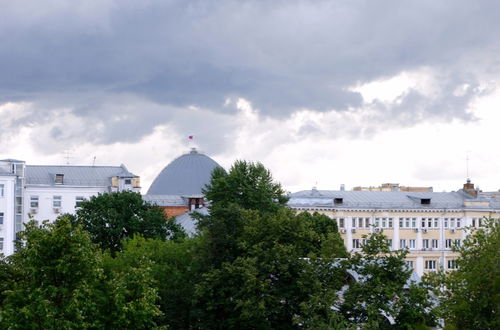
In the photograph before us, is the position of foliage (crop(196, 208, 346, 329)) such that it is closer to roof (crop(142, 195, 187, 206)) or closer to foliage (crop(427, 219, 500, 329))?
foliage (crop(427, 219, 500, 329))

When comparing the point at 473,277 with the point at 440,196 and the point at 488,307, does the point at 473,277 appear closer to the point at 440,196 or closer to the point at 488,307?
the point at 488,307

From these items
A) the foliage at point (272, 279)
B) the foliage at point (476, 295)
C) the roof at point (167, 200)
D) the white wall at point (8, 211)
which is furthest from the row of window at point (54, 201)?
the foliage at point (476, 295)

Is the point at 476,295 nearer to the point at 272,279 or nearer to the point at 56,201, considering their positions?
the point at 272,279

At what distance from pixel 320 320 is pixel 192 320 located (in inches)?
454

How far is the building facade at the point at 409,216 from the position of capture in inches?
4798

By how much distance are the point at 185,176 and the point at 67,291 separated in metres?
106

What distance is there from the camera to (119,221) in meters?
89.4

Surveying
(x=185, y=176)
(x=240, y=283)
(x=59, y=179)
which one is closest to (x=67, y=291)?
(x=240, y=283)

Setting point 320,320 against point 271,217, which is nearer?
point 320,320

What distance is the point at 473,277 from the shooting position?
1804 inches

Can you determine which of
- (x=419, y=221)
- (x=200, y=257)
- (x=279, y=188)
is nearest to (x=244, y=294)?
(x=200, y=257)

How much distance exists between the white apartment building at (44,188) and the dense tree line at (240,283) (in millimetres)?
41939

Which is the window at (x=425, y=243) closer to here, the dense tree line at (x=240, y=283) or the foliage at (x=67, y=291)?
the dense tree line at (x=240, y=283)

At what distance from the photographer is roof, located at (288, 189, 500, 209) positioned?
12275cm
